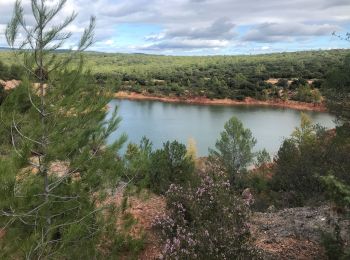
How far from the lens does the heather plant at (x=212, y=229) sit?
5.47m

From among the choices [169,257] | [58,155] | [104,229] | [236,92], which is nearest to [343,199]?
[169,257]

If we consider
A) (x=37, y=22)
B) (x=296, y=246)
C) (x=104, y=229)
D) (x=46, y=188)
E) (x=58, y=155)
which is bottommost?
(x=296, y=246)

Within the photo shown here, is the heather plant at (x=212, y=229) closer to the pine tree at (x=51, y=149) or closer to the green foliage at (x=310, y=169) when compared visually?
the pine tree at (x=51, y=149)

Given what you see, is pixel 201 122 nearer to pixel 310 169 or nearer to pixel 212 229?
pixel 310 169

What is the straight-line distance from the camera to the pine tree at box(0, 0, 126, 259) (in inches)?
216

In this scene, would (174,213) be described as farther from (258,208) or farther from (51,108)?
(258,208)

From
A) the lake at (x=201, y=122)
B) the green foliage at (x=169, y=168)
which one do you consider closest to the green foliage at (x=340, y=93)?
the green foliage at (x=169, y=168)

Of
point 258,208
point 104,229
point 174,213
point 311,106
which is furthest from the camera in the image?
point 311,106

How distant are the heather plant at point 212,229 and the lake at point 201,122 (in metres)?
27.0

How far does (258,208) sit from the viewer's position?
12.3 meters

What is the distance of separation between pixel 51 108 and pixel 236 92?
70621 millimetres

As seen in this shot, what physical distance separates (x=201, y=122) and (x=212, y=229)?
46.9m

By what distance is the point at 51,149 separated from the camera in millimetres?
5520

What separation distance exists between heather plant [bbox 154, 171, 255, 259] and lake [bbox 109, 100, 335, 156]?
88.7 ft
